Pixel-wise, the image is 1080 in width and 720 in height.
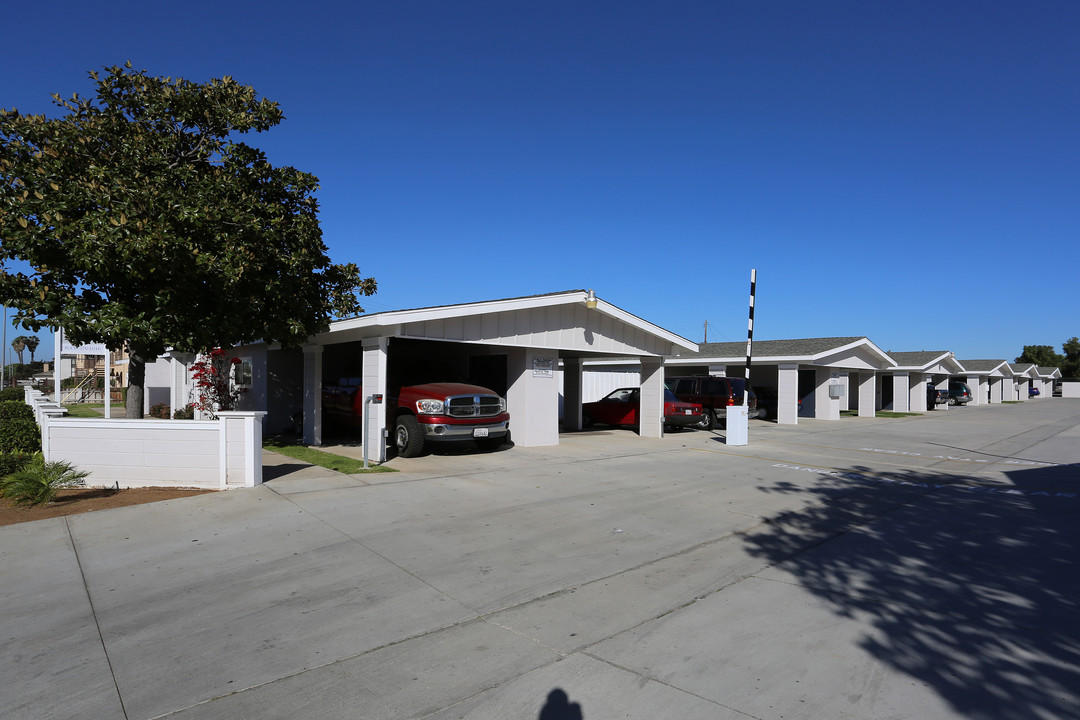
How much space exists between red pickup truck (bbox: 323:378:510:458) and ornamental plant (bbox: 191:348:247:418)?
768 centimetres

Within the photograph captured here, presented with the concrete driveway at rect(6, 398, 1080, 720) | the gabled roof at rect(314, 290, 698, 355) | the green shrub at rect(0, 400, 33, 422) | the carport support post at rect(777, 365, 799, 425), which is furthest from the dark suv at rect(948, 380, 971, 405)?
the green shrub at rect(0, 400, 33, 422)

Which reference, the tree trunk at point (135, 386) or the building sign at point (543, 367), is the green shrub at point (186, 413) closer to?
the tree trunk at point (135, 386)

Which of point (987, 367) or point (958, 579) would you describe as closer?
point (958, 579)

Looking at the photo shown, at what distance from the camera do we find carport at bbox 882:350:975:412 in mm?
36000

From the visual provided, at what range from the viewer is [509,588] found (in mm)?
A: 5227

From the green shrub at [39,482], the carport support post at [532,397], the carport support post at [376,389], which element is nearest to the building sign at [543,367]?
the carport support post at [532,397]

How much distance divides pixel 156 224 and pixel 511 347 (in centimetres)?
795

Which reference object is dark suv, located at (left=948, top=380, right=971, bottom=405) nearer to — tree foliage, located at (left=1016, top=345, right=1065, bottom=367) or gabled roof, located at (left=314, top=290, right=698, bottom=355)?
gabled roof, located at (left=314, top=290, right=698, bottom=355)

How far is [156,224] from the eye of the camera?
8742 millimetres

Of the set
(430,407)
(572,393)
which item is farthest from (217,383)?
(572,393)

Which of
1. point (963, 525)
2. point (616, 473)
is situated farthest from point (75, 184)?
point (963, 525)

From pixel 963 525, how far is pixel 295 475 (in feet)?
30.5

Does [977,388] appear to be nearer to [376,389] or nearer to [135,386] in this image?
[376,389]

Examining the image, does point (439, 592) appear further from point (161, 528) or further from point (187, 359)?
point (187, 359)
